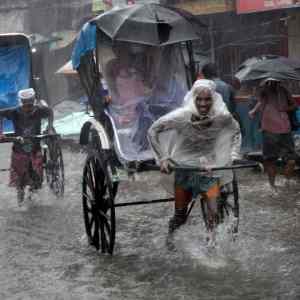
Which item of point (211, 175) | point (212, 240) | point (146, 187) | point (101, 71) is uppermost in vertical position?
point (101, 71)

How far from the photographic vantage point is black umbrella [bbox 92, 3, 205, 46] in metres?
7.00

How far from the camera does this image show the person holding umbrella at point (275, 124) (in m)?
9.68

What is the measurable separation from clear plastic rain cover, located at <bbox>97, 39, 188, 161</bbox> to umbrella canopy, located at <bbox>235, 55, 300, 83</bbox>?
2.51 m

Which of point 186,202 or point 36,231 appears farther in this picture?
point 36,231

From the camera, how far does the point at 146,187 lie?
10664 mm

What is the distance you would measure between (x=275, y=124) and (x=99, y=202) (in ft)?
12.3

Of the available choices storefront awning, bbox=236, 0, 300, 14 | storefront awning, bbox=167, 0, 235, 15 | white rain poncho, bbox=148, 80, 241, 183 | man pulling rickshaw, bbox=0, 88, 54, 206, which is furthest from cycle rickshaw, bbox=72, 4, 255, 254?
storefront awning, bbox=167, 0, 235, 15

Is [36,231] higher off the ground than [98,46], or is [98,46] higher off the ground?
[98,46]

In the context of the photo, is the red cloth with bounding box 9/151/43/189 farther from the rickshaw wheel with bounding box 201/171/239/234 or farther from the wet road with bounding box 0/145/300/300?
the rickshaw wheel with bounding box 201/171/239/234

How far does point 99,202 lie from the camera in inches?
264

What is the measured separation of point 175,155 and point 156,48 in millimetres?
1907

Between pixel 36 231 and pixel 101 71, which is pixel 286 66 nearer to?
pixel 101 71

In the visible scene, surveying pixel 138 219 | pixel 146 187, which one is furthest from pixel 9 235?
pixel 146 187

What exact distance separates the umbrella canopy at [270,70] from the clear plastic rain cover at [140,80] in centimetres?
251
